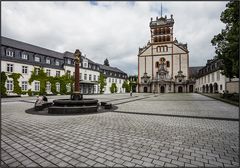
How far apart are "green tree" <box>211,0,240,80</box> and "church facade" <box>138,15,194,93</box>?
3936cm

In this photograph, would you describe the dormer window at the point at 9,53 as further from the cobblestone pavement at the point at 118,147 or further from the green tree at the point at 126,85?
the green tree at the point at 126,85

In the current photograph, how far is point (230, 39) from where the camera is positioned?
42.9 feet

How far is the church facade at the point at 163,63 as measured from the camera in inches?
2205

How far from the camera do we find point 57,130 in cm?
589

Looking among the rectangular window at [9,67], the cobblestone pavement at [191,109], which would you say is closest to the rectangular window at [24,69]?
the rectangular window at [9,67]

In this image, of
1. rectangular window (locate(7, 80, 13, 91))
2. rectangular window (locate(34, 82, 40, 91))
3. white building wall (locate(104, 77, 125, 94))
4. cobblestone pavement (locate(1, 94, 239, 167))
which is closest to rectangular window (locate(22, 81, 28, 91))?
rectangular window (locate(34, 82, 40, 91))

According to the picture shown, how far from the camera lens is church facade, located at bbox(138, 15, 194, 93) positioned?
56.0m

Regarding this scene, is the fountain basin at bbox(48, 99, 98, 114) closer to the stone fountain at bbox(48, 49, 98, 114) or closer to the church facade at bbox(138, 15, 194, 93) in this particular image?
the stone fountain at bbox(48, 49, 98, 114)

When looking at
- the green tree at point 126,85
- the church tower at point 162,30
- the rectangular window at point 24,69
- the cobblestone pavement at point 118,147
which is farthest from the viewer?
the green tree at point 126,85

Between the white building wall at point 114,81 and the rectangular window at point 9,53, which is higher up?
the rectangular window at point 9,53

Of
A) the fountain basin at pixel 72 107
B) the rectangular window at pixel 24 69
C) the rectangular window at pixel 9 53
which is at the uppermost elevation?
the rectangular window at pixel 9 53

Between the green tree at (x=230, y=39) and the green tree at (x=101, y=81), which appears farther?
the green tree at (x=101, y=81)

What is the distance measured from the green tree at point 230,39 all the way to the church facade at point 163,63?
39.4 metres

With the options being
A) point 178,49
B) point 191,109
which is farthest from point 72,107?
point 178,49
